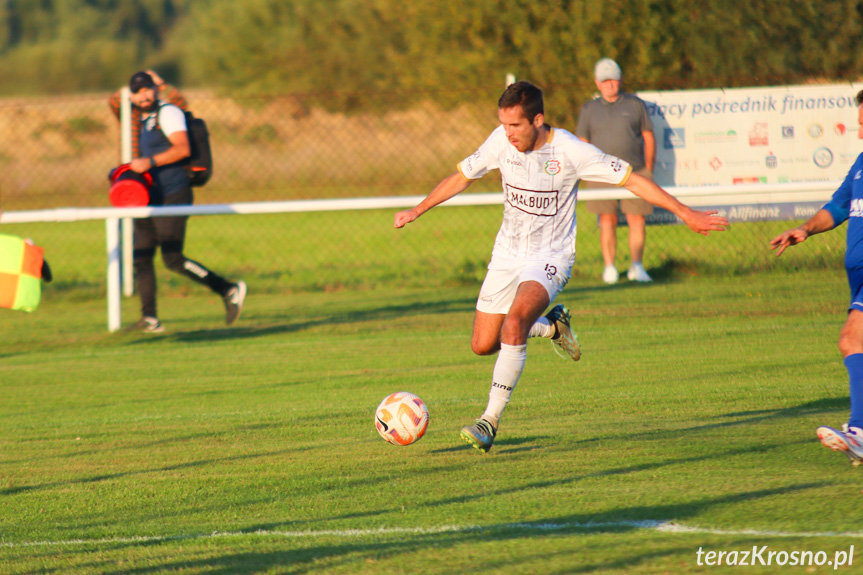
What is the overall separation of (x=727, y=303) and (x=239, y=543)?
7259 millimetres

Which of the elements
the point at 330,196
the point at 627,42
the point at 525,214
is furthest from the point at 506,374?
the point at 627,42

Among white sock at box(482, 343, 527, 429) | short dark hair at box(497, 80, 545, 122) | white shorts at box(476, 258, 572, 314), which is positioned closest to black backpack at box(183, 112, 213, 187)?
white shorts at box(476, 258, 572, 314)

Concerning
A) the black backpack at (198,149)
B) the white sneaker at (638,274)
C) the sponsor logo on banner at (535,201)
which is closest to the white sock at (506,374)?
the sponsor logo on banner at (535,201)

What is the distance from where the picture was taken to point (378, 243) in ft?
57.5

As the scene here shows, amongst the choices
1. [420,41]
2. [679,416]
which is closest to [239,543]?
[679,416]

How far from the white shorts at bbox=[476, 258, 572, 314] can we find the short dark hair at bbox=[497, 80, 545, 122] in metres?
0.84

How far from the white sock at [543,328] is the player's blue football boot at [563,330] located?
4 centimetres

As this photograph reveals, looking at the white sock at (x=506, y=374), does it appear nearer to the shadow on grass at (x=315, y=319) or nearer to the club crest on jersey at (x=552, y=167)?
the club crest on jersey at (x=552, y=167)

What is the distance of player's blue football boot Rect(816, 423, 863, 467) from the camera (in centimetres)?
460

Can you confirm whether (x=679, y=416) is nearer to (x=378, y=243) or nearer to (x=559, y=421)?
(x=559, y=421)

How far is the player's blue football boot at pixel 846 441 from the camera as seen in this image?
4598mm

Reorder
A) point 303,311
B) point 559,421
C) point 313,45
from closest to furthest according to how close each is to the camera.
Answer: point 559,421, point 303,311, point 313,45

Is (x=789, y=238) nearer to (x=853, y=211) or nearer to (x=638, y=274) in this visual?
(x=853, y=211)

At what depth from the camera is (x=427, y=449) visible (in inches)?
219
